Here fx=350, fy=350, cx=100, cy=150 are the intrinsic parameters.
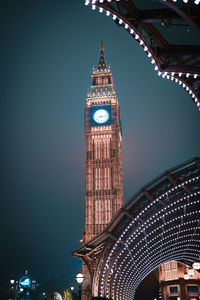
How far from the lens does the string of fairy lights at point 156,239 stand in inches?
1016

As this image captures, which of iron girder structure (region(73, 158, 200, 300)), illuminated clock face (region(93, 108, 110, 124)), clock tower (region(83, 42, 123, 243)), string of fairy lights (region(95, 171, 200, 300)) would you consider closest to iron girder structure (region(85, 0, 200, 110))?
iron girder structure (region(73, 158, 200, 300))

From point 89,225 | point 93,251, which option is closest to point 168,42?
point 93,251

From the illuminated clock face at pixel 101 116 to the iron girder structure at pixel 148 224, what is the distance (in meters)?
60.2

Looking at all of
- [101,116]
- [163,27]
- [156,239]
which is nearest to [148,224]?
[156,239]

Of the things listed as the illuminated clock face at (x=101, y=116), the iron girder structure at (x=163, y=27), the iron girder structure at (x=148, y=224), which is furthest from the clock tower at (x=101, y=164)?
the iron girder structure at (x=163, y=27)

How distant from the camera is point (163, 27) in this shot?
11.6 metres

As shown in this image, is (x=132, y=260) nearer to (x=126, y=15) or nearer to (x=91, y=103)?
(x=126, y=15)

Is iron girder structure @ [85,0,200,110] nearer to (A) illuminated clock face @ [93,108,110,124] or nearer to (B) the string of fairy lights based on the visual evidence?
(B) the string of fairy lights

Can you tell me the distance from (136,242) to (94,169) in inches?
2367

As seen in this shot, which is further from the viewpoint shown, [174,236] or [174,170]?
[174,236]

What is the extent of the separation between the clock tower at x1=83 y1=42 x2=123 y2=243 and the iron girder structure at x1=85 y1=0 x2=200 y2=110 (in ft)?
238

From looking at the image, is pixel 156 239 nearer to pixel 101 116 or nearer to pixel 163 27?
pixel 163 27

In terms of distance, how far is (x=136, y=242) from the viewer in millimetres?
30391

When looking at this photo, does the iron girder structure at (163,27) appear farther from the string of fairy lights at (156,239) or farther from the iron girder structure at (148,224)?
the string of fairy lights at (156,239)
